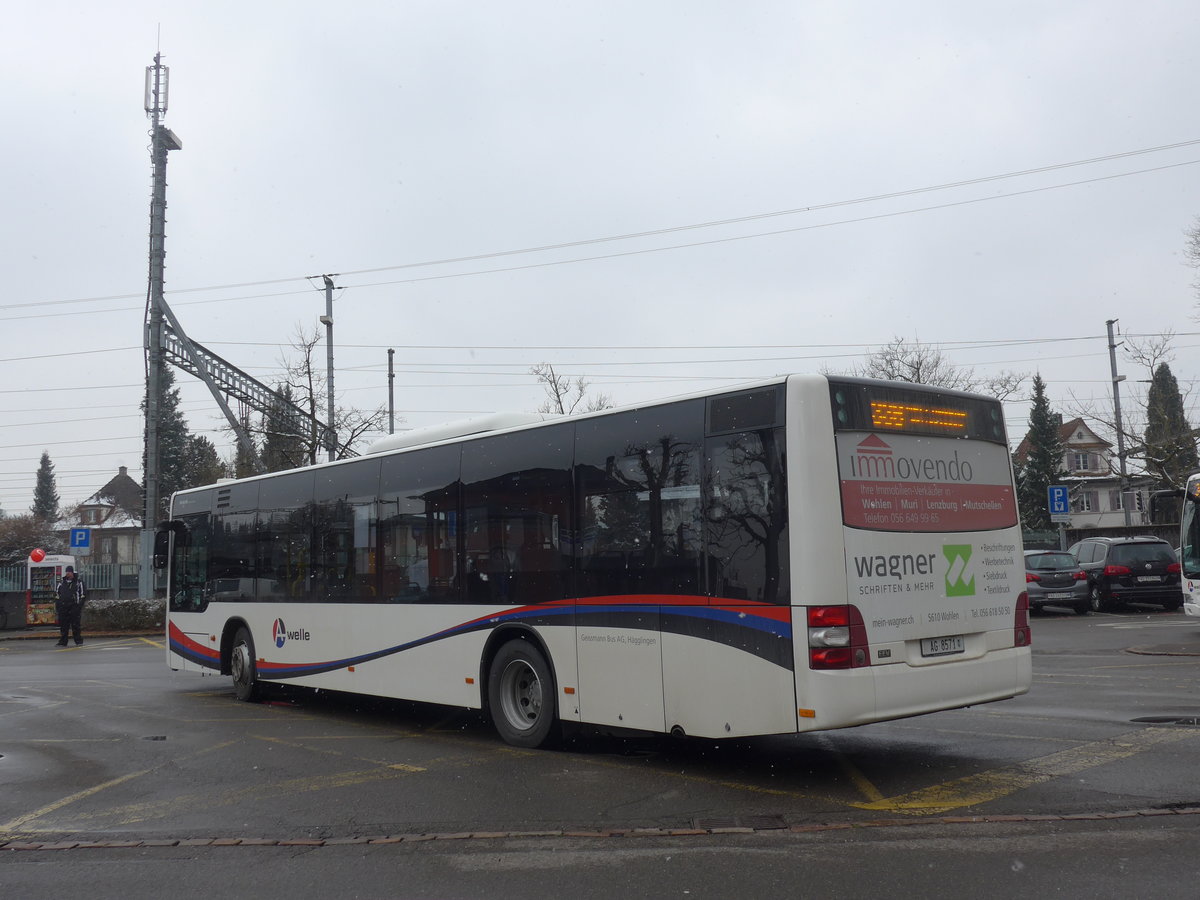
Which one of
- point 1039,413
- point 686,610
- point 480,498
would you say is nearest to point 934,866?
point 686,610

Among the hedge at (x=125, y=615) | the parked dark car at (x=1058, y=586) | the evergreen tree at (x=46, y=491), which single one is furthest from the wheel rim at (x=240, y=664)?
the evergreen tree at (x=46, y=491)

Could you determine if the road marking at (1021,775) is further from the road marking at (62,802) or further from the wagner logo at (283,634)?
the wagner logo at (283,634)

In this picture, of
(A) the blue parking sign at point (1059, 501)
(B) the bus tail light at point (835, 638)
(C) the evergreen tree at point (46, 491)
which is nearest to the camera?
(B) the bus tail light at point (835, 638)

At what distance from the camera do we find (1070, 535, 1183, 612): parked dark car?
2681 centimetres

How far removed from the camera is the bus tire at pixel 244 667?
14.3m

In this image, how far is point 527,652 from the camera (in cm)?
971

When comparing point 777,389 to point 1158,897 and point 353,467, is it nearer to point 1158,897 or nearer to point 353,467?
point 1158,897

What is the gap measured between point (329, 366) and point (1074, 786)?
30957 millimetres

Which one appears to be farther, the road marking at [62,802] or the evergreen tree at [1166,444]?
the evergreen tree at [1166,444]

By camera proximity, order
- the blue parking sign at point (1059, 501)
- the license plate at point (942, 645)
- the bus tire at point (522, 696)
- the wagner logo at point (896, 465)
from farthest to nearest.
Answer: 1. the blue parking sign at point (1059, 501)
2. the bus tire at point (522, 696)
3. the license plate at point (942, 645)
4. the wagner logo at point (896, 465)

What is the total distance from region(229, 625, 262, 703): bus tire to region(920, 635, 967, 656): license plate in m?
9.23

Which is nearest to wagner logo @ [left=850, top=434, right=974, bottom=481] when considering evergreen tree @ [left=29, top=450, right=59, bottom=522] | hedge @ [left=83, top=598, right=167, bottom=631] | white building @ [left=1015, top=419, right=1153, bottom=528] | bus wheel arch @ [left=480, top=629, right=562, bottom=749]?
bus wheel arch @ [left=480, top=629, right=562, bottom=749]

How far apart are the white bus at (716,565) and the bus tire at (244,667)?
328cm

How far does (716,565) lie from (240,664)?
890cm
